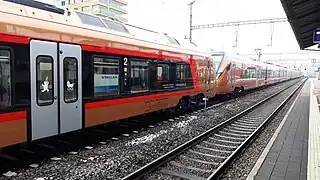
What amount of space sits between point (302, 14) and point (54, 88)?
14606mm

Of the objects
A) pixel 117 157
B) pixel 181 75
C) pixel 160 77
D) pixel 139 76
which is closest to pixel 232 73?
pixel 181 75

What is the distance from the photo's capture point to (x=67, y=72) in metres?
7.06

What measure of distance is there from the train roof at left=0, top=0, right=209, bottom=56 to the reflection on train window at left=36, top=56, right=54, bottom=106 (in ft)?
1.66

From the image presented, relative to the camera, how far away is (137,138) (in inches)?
353

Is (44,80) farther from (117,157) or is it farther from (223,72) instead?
(223,72)

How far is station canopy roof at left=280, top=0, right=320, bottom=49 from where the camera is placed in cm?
1430

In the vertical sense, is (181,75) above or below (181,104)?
above

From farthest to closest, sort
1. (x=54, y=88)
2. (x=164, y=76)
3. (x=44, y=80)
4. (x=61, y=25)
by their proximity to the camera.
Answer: (x=164, y=76) → (x=61, y=25) → (x=54, y=88) → (x=44, y=80)

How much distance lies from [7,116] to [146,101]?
5.19 m

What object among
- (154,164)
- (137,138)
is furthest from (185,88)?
(154,164)

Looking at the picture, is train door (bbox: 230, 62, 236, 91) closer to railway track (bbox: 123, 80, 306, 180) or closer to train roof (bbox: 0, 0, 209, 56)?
railway track (bbox: 123, 80, 306, 180)

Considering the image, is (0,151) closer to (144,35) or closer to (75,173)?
(75,173)

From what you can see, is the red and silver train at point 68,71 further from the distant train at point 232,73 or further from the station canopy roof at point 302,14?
the distant train at point 232,73

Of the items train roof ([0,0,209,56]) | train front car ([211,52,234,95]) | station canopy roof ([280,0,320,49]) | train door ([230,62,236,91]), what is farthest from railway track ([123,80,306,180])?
train door ([230,62,236,91])
